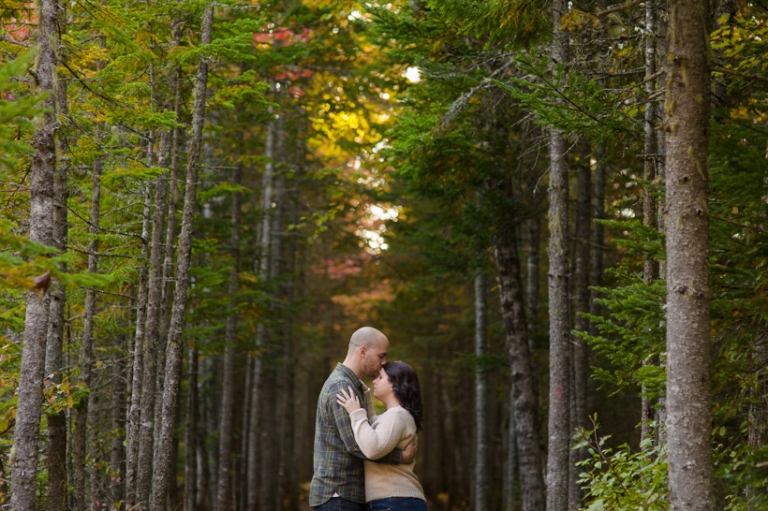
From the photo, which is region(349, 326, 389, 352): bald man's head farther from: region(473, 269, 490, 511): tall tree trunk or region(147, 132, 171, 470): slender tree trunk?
region(473, 269, 490, 511): tall tree trunk

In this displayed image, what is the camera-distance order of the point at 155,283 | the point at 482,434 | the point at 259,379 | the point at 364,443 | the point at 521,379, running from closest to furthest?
the point at 364,443 < the point at 155,283 < the point at 521,379 < the point at 482,434 < the point at 259,379

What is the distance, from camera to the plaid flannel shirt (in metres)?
6.14

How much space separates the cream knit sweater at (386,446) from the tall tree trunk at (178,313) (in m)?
4.36

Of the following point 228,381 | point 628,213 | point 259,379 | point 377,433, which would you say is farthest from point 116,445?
point 628,213

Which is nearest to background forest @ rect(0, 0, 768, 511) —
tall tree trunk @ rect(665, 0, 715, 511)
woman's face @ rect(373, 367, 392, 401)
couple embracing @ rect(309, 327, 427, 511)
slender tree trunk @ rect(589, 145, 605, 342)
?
tall tree trunk @ rect(665, 0, 715, 511)

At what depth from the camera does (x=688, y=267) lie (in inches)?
207

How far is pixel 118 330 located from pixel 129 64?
4.52 meters

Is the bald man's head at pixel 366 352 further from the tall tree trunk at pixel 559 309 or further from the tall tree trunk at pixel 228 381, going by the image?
the tall tree trunk at pixel 228 381

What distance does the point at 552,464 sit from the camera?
9891 mm

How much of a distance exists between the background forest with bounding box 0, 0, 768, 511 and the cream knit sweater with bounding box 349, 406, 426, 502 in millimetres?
1658

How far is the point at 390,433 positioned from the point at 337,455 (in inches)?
20.2

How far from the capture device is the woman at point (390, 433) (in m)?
6.00

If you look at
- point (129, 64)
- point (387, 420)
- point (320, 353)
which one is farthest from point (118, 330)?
point (320, 353)

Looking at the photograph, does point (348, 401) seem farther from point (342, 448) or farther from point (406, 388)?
point (406, 388)
